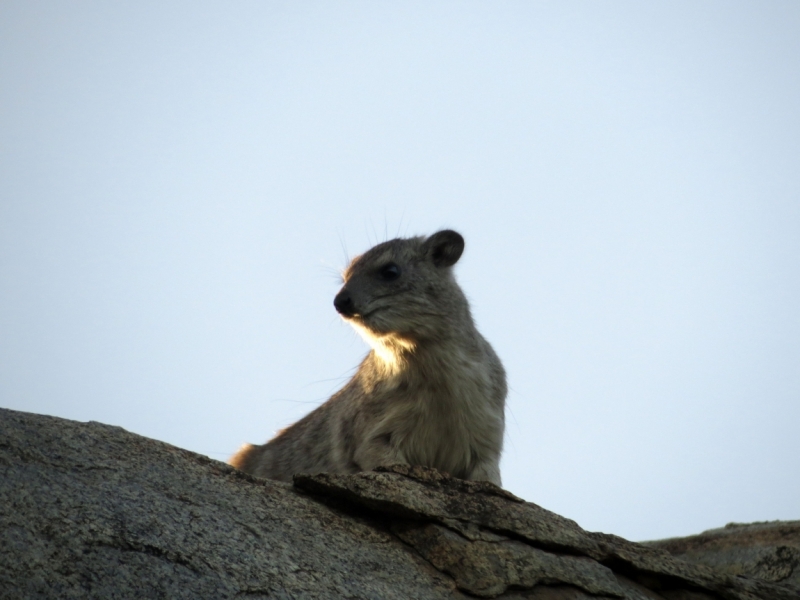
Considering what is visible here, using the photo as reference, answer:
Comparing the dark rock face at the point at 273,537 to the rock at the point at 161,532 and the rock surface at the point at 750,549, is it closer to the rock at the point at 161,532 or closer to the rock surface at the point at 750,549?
the rock at the point at 161,532

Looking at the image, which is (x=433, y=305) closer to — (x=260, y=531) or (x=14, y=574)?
(x=260, y=531)

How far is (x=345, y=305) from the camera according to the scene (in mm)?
9766

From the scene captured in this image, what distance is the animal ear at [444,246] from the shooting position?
11.0m

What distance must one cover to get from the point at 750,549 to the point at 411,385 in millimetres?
3997

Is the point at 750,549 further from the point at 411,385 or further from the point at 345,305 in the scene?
the point at 345,305

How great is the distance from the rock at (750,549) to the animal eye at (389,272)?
4540mm

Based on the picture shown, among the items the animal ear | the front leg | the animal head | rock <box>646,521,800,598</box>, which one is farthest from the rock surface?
the animal ear

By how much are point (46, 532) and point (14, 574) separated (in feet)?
1.37

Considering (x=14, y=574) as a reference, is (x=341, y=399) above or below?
above

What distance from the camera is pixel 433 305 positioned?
10.0m

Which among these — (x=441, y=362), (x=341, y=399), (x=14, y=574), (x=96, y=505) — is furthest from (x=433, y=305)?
(x=14, y=574)

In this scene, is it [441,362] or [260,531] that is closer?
[260,531]

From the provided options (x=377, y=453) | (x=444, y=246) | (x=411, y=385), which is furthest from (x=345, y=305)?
(x=444, y=246)

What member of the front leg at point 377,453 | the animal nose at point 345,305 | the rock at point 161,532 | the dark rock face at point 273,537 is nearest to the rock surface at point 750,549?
the dark rock face at point 273,537
